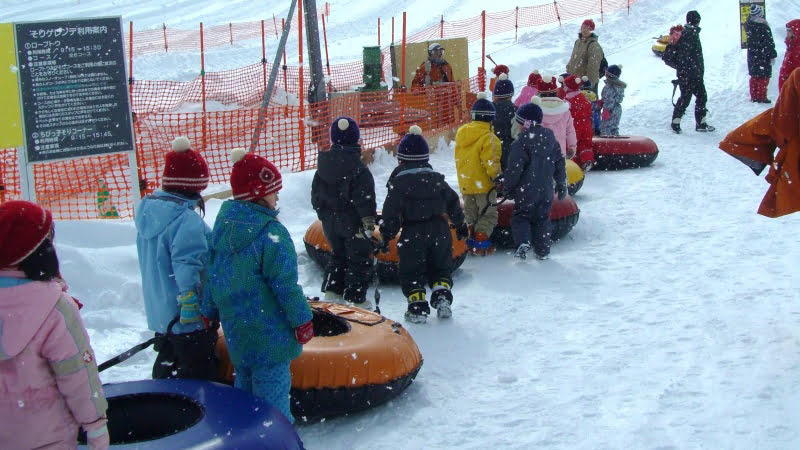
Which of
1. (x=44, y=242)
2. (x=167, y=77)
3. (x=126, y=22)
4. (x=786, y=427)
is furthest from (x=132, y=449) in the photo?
(x=126, y=22)

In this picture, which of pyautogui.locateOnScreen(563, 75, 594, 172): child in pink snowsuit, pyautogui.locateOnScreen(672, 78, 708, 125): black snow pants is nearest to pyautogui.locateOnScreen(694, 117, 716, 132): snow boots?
pyautogui.locateOnScreen(672, 78, 708, 125): black snow pants

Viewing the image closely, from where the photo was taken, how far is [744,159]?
521 centimetres

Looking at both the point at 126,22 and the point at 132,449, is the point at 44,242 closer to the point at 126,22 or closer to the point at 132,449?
the point at 132,449

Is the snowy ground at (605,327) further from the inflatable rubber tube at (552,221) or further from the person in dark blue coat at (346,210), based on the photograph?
the person in dark blue coat at (346,210)

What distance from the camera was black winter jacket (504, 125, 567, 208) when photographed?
742 centimetres

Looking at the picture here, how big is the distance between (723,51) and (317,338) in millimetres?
17035

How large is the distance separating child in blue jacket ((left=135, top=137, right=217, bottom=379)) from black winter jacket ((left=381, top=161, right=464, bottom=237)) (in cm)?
204

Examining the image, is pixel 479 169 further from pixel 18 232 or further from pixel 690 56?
pixel 690 56

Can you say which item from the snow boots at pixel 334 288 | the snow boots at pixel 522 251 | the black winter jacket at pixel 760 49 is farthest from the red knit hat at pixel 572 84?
the black winter jacket at pixel 760 49

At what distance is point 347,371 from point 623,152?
26.0 ft

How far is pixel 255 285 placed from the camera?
3.84 m

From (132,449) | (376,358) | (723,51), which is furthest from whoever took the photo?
(723,51)

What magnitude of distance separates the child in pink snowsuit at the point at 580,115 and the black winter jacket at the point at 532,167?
9.37 feet

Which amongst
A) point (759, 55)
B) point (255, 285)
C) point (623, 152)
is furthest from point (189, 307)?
point (759, 55)
